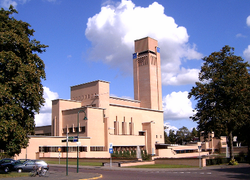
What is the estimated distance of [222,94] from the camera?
131ft

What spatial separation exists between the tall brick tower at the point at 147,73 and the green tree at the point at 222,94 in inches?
2054

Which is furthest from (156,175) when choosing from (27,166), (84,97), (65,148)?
(84,97)

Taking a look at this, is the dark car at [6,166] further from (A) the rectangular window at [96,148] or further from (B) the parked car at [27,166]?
(A) the rectangular window at [96,148]

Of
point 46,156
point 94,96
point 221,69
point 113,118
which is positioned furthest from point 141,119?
point 221,69

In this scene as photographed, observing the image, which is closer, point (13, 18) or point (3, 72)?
point (3, 72)

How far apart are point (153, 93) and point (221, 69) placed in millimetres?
54798

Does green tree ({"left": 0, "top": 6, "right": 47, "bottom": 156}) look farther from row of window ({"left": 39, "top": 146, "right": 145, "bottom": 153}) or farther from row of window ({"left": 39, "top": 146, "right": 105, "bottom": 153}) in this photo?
row of window ({"left": 39, "top": 146, "right": 105, "bottom": 153})

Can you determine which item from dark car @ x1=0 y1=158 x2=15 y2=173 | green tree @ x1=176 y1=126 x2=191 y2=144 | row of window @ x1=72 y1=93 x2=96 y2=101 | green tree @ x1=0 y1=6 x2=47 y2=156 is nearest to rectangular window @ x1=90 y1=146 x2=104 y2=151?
row of window @ x1=72 y1=93 x2=96 y2=101

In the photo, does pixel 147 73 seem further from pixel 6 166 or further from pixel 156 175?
pixel 156 175

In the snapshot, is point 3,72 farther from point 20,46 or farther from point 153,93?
point 153,93

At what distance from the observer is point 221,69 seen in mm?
40625

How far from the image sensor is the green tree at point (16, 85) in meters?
23.3

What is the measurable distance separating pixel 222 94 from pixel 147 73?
5673 cm

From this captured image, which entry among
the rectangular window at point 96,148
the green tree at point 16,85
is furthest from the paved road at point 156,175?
the rectangular window at point 96,148
